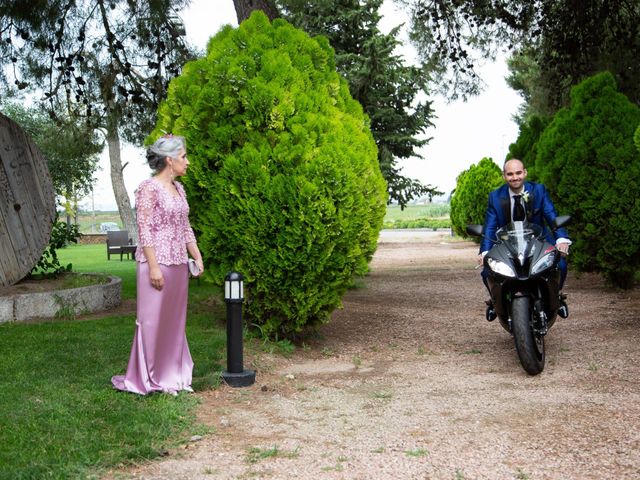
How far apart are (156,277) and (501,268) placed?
2634mm

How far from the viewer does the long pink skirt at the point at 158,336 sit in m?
Answer: 5.31

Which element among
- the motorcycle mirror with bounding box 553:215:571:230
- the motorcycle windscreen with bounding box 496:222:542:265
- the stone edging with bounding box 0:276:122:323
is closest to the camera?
the motorcycle windscreen with bounding box 496:222:542:265

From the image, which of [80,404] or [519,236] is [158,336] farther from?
[519,236]

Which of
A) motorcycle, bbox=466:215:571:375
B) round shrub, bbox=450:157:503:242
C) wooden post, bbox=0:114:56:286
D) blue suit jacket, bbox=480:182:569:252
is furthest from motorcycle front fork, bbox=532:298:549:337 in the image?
round shrub, bbox=450:157:503:242

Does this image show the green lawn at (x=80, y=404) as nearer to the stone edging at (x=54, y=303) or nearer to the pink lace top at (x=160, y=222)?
the stone edging at (x=54, y=303)

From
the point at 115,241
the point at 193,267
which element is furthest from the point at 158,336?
the point at 115,241

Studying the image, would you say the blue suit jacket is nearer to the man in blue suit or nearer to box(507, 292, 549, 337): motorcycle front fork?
the man in blue suit

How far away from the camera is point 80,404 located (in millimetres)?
4945

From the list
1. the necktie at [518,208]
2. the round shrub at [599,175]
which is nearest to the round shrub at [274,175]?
the necktie at [518,208]

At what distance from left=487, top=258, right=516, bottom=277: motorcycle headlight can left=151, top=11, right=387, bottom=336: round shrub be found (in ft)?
4.62

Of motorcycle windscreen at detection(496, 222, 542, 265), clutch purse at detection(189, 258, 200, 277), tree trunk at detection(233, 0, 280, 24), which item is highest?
tree trunk at detection(233, 0, 280, 24)

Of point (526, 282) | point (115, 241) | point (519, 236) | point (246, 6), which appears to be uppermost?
point (246, 6)

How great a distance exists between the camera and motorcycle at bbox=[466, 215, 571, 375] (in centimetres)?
580

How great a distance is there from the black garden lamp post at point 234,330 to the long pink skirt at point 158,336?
384 millimetres
